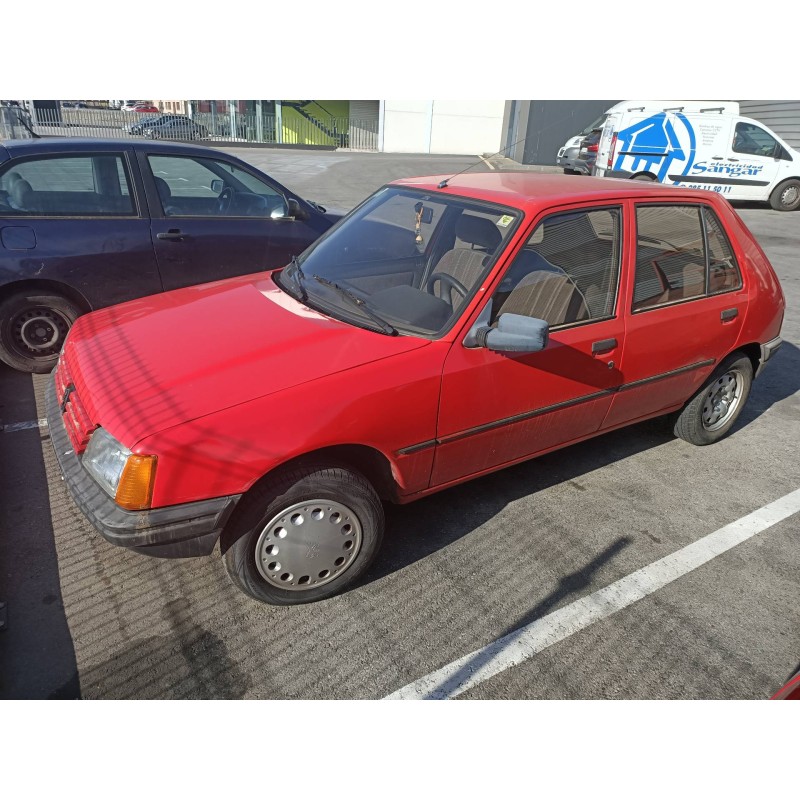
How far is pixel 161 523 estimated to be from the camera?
2342 millimetres

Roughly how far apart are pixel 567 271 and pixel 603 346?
0.45m

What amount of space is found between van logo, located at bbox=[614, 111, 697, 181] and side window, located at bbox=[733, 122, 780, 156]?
3.86ft

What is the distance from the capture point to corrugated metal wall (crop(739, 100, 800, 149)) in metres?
18.2

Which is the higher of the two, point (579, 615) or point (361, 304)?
point (361, 304)

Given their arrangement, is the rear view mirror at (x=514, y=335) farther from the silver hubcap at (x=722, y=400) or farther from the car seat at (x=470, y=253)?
the silver hubcap at (x=722, y=400)

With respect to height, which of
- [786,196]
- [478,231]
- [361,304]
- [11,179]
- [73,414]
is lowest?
[786,196]

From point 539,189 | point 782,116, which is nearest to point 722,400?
point 539,189

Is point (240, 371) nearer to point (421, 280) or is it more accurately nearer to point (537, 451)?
point (421, 280)

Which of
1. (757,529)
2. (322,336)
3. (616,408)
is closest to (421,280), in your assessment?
(322,336)

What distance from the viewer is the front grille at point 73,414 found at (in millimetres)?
2623

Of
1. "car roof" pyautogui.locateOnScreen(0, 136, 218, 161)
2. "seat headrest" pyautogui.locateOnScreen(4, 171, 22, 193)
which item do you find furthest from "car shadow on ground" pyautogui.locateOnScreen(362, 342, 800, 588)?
"seat headrest" pyautogui.locateOnScreen(4, 171, 22, 193)

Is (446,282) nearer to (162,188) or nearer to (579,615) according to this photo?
(579,615)

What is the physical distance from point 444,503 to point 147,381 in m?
1.80

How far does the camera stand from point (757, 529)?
11.6 feet
